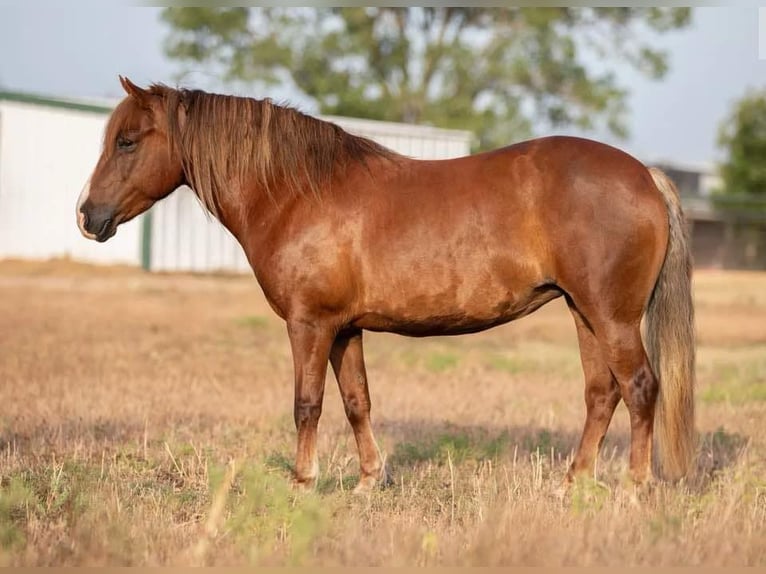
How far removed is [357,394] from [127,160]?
79.2 inches

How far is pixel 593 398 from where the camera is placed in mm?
5840

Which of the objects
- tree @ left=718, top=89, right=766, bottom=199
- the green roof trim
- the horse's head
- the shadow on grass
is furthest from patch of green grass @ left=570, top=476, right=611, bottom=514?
tree @ left=718, top=89, right=766, bottom=199

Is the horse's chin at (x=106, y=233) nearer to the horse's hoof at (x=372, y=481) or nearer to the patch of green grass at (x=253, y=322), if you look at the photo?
the horse's hoof at (x=372, y=481)

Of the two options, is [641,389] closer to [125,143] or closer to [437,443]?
[437,443]

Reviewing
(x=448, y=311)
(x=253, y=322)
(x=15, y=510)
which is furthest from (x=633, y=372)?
(x=253, y=322)

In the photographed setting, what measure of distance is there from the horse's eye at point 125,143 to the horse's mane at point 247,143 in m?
0.25

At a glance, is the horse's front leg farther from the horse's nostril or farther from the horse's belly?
the horse's nostril

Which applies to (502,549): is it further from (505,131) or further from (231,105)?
(505,131)

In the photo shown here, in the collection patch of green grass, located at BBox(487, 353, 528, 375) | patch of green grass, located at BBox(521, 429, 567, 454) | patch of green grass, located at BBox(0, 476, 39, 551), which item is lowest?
patch of green grass, located at BBox(487, 353, 528, 375)

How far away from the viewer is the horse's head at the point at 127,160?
5.83 m

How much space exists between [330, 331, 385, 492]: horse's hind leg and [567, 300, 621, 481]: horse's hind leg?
1205 mm

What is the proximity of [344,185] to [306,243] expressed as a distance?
0.45 metres

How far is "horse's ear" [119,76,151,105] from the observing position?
19.0 ft

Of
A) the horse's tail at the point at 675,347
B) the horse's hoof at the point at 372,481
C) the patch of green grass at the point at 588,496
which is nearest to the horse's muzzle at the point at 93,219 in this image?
the horse's hoof at the point at 372,481
